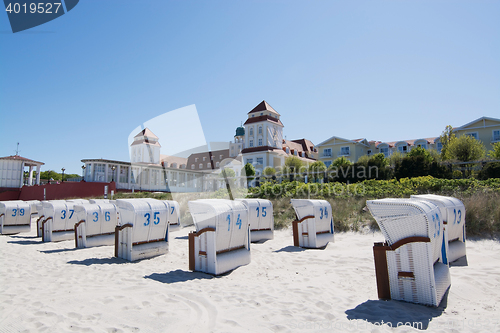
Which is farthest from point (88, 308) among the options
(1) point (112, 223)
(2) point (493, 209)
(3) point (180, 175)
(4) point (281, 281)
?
(3) point (180, 175)

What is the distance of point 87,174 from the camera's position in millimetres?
36156

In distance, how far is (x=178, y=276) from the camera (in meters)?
6.07

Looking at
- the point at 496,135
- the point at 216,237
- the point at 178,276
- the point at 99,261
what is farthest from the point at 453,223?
the point at 496,135

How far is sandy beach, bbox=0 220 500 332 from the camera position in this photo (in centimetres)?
357

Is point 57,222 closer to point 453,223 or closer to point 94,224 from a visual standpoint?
point 94,224

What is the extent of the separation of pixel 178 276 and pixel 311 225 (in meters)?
4.75

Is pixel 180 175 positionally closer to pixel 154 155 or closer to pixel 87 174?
pixel 154 155

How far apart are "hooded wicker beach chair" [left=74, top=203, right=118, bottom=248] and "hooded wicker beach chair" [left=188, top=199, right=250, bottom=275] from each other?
499cm

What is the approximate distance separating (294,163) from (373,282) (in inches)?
1330

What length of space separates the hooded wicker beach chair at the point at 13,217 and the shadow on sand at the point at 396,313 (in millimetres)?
17507

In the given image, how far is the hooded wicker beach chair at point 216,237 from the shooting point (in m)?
6.23

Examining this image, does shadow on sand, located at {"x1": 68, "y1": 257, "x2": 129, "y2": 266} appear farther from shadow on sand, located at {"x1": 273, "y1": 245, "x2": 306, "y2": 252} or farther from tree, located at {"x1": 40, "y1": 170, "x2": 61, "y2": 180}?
tree, located at {"x1": 40, "y1": 170, "x2": 61, "y2": 180}

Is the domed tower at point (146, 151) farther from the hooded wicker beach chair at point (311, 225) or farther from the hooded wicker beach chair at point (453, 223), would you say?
the hooded wicker beach chair at point (453, 223)

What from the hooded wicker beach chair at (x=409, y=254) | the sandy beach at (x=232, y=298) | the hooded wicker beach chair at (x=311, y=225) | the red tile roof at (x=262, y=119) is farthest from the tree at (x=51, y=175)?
the hooded wicker beach chair at (x=409, y=254)
